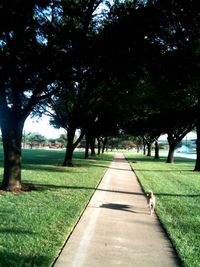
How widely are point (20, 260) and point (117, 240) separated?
2.10 meters

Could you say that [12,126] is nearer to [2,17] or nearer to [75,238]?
[2,17]

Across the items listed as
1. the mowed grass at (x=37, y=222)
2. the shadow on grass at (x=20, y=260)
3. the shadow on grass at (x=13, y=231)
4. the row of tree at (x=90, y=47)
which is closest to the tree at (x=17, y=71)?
the row of tree at (x=90, y=47)

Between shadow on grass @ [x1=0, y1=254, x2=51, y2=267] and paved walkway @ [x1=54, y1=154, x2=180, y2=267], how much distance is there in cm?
22

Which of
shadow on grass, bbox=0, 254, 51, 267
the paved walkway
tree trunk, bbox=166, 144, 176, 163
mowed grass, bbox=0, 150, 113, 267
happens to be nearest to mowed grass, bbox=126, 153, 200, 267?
the paved walkway

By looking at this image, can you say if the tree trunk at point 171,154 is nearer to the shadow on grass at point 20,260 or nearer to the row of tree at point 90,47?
the row of tree at point 90,47

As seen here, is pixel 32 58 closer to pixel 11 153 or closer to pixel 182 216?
pixel 11 153

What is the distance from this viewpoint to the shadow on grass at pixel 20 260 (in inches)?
247

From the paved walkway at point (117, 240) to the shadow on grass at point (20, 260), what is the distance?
222 mm

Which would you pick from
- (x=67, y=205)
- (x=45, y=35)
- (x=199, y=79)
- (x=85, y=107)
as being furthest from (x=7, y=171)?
(x=85, y=107)

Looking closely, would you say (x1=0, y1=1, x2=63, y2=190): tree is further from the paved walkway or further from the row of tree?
the paved walkway

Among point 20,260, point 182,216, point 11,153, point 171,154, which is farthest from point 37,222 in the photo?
point 171,154

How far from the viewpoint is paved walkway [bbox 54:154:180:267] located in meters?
6.67

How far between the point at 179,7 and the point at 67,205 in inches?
237

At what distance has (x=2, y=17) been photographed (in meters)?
12.2
